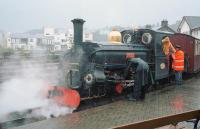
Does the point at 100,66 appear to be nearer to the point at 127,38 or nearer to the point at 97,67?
the point at 97,67

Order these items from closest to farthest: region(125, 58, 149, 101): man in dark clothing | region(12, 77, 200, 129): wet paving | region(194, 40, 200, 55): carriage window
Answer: region(12, 77, 200, 129): wet paving < region(125, 58, 149, 101): man in dark clothing < region(194, 40, 200, 55): carriage window

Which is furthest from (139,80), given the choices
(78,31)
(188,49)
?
(188,49)

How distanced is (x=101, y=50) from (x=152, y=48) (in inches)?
117

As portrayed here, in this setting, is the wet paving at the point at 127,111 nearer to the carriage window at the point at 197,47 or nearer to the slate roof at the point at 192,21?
the carriage window at the point at 197,47

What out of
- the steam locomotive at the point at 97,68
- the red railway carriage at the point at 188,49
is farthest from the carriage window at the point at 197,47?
the steam locomotive at the point at 97,68

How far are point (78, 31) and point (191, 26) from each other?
4279 cm

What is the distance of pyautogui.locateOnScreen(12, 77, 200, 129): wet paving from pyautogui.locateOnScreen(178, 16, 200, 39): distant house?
37.6m

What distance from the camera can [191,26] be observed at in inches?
1957

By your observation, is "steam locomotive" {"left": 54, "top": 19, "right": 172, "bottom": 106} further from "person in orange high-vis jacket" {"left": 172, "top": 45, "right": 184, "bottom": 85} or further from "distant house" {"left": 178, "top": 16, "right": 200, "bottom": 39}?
"distant house" {"left": 178, "top": 16, "right": 200, "bottom": 39}

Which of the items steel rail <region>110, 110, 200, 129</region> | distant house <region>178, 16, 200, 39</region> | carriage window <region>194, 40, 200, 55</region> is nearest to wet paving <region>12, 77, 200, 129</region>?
steel rail <region>110, 110, 200, 129</region>

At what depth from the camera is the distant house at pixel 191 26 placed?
48200 millimetres

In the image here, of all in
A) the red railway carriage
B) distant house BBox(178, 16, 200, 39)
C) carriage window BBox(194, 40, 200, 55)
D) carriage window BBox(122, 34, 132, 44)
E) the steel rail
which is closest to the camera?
the steel rail

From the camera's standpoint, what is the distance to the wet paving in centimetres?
727

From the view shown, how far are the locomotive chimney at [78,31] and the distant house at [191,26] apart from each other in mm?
39830
